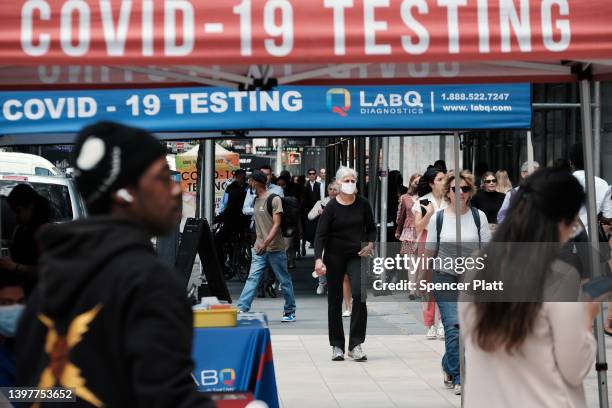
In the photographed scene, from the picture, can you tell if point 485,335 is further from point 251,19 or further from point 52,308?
point 251,19

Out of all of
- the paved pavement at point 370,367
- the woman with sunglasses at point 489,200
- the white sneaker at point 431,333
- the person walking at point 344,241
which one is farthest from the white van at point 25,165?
the person walking at point 344,241

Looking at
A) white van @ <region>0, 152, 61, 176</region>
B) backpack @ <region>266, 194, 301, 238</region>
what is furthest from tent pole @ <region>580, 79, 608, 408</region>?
white van @ <region>0, 152, 61, 176</region>

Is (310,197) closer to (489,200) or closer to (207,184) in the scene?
(207,184)

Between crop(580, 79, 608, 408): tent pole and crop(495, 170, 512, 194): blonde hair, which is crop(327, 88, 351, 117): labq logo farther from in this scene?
crop(495, 170, 512, 194): blonde hair

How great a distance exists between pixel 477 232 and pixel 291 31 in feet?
16.5

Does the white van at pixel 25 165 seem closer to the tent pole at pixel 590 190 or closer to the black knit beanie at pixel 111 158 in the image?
the tent pole at pixel 590 190

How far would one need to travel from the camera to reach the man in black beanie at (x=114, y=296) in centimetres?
247

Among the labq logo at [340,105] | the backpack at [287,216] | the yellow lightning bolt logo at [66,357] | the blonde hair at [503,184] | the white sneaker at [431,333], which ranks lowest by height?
the white sneaker at [431,333]

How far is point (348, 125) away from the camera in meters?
10.5

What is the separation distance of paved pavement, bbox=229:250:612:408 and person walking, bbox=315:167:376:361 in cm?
64

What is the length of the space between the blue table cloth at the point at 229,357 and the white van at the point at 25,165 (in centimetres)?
1098

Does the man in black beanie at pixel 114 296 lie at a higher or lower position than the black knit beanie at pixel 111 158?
lower

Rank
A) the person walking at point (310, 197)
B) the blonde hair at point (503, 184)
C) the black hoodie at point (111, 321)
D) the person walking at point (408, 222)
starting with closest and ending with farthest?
the black hoodie at point (111, 321)
the blonde hair at point (503, 184)
the person walking at point (408, 222)
the person walking at point (310, 197)

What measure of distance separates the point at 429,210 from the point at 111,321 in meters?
11.8
